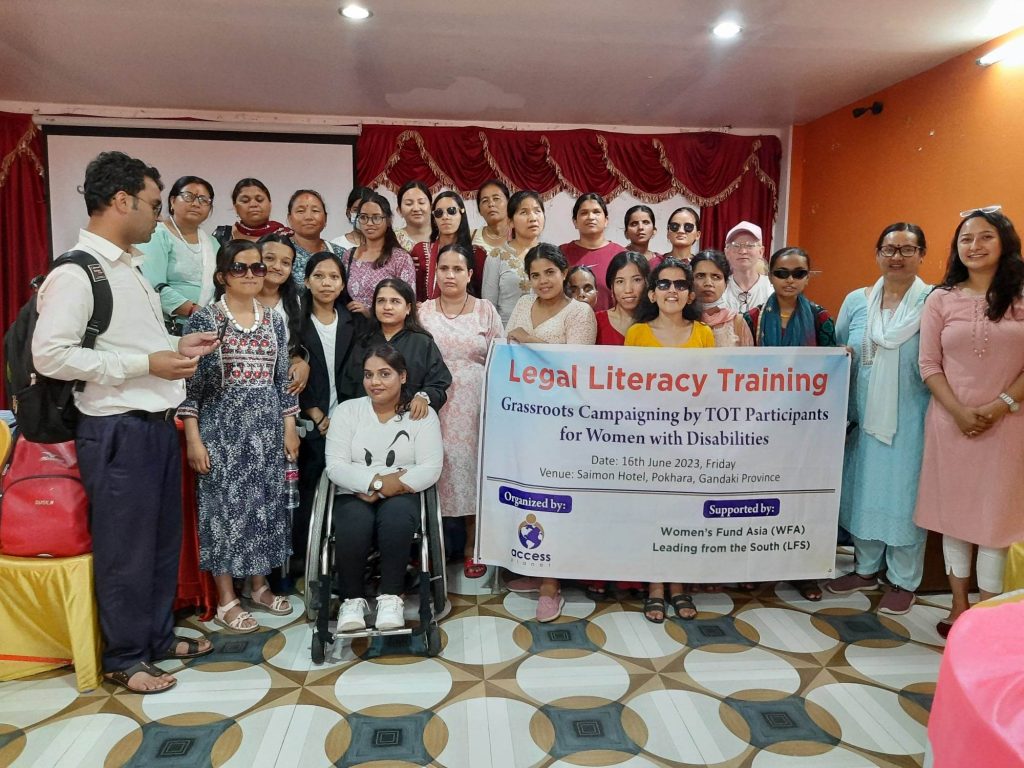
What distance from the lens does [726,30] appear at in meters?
3.94

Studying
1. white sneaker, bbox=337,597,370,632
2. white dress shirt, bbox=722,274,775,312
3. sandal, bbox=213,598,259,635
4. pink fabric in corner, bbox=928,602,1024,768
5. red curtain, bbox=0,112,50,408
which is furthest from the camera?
red curtain, bbox=0,112,50,408

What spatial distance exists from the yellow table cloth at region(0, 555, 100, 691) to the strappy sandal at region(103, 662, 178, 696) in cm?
6

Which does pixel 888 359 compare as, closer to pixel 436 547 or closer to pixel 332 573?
pixel 436 547

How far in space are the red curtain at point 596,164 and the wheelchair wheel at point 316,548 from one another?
14.3 ft

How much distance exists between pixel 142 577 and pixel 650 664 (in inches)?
67.9

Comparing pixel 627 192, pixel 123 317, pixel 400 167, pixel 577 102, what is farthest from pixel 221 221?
pixel 123 317

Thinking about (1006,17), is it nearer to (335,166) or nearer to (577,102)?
(577,102)

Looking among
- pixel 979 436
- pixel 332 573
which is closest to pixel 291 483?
pixel 332 573

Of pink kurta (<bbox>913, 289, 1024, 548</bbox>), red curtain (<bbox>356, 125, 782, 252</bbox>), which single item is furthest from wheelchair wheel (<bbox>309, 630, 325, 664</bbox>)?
red curtain (<bbox>356, 125, 782, 252</bbox>)

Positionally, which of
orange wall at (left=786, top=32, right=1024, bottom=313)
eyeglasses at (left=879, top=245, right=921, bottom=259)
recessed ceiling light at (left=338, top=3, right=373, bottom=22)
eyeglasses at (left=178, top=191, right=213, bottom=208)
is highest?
recessed ceiling light at (left=338, top=3, right=373, bottom=22)

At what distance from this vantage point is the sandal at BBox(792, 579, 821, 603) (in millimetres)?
2834

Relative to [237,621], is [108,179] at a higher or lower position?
higher

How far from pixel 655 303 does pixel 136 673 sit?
2281 mm

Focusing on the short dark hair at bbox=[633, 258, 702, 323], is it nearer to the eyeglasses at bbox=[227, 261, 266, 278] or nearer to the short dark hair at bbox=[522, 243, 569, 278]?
the short dark hair at bbox=[522, 243, 569, 278]
